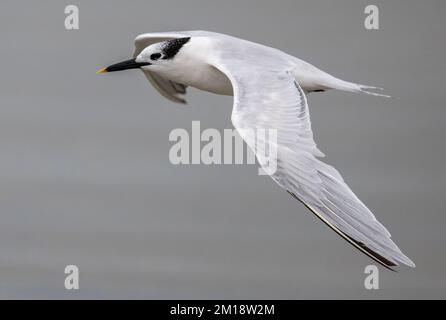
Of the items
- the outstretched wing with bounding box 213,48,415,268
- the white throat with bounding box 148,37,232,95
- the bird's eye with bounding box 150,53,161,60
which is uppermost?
the bird's eye with bounding box 150,53,161,60

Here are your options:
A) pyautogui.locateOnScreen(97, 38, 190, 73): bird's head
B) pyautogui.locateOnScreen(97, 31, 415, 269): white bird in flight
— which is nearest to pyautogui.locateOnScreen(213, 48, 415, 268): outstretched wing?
pyautogui.locateOnScreen(97, 31, 415, 269): white bird in flight

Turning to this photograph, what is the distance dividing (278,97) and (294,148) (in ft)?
0.77

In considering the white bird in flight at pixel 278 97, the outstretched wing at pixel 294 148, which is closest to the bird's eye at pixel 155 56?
the white bird in flight at pixel 278 97

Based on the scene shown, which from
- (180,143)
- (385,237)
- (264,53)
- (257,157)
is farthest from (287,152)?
(180,143)

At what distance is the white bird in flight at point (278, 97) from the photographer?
2137 mm

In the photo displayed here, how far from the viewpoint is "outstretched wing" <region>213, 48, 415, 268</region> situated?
211cm

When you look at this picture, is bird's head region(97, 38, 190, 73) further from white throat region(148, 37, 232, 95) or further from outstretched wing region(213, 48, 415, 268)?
outstretched wing region(213, 48, 415, 268)

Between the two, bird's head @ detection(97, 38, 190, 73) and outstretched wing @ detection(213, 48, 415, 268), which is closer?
→ outstretched wing @ detection(213, 48, 415, 268)

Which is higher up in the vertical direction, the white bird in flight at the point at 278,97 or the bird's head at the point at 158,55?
the bird's head at the point at 158,55

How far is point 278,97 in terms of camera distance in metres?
2.52

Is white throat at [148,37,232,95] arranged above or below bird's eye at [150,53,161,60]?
below

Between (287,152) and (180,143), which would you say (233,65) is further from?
(180,143)

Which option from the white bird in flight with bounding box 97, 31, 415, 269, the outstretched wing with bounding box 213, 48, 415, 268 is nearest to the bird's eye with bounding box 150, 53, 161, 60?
the white bird in flight with bounding box 97, 31, 415, 269

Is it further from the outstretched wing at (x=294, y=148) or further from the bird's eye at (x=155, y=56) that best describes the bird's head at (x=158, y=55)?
the outstretched wing at (x=294, y=148)
